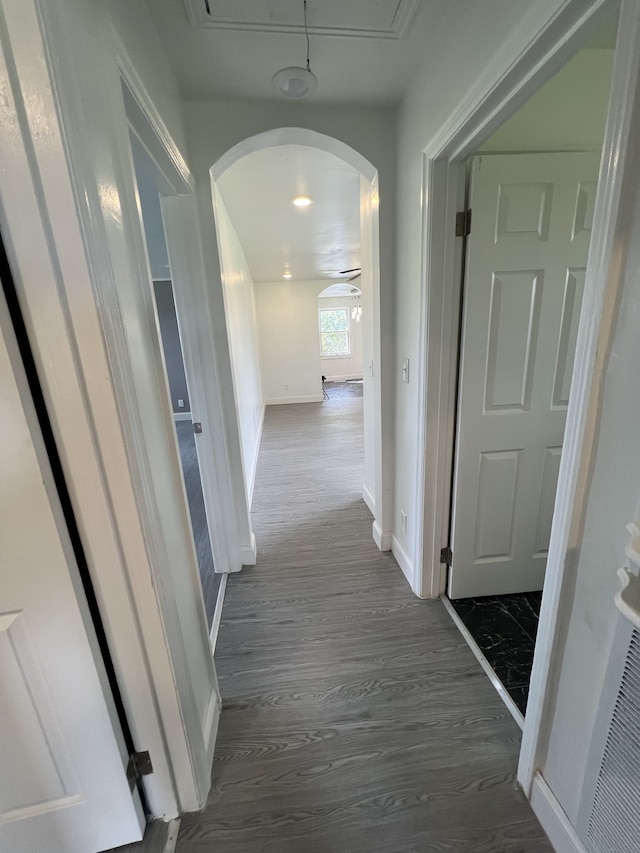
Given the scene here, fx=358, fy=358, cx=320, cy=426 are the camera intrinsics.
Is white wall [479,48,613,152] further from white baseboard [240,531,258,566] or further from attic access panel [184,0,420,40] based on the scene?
white baseboard [240,531,258,566]

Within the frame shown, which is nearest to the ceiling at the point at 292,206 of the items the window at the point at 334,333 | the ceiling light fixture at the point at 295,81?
the ceiling light fixture at the point at 295,81

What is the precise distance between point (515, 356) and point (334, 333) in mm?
8585

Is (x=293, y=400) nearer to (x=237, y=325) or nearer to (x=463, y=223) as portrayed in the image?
(x=237, y=325)

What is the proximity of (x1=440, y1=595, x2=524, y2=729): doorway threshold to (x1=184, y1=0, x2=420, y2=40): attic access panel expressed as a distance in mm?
2458

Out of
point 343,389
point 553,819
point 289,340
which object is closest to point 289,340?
point 289,340

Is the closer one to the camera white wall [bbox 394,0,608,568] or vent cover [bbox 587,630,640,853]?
vent cover [bbox 587,630,640,853]

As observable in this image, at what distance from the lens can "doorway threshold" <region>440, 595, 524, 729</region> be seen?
1.37 metres

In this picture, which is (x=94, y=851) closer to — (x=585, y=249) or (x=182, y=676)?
(x=182, y=676)

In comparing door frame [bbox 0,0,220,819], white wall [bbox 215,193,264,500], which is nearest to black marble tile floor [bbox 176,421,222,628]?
white wall [bbox 215,193,264,500]

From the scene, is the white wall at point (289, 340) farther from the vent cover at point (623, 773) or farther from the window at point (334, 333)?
the vent cover at point (623, 773)

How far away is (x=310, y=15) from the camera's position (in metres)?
1.20

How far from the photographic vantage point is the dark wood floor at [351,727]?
1.08m

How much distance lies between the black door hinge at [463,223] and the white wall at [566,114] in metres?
0.24

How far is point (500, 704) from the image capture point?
1.41m
